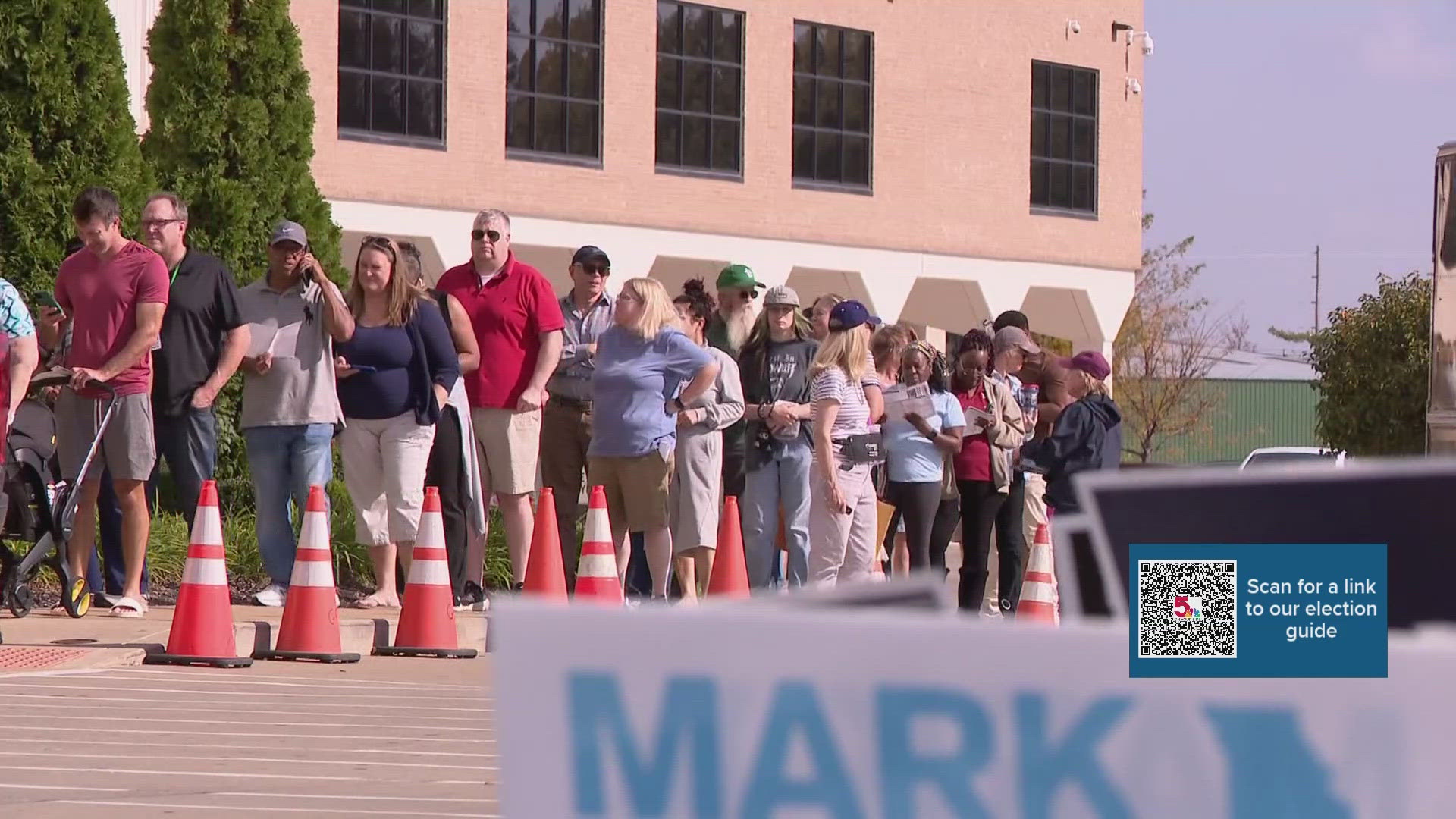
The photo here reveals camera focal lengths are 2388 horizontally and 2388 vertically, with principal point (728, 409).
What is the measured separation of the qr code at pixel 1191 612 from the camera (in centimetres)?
205

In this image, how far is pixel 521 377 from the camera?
11812 mm

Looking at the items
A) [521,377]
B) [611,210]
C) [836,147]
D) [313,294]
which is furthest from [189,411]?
[836,147]

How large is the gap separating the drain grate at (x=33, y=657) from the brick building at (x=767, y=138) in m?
15.7

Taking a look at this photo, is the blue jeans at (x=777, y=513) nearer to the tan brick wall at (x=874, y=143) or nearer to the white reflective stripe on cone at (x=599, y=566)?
the white reflective stripe on cone at (x=599, y=566)

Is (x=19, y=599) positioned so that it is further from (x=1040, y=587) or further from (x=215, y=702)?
(x=1040, y=587)

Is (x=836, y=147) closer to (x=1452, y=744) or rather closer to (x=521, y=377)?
(x=521, y=377)

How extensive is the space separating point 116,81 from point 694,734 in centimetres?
1364

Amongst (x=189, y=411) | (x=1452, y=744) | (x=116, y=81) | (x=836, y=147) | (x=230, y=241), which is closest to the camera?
(x=1452, y=744)

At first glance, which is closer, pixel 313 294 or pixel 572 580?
pixel 313 294

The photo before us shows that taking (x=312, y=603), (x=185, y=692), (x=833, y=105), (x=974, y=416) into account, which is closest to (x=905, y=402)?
(x=974, y=416)

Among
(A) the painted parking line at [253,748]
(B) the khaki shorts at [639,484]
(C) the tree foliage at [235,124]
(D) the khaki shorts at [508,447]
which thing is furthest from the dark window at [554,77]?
(A) the painted parking line at [253,748]

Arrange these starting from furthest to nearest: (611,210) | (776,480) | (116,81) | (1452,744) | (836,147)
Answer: (836,147), (611,210), (116,81), (776,480), (1452,744)

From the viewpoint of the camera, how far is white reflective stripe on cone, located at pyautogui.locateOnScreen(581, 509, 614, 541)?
1052cm

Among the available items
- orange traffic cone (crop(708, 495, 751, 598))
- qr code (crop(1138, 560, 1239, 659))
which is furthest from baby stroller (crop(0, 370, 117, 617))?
qr code (crop(1138, 560, 1239, 659))
